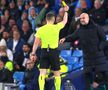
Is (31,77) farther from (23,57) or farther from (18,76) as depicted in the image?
(23,57)

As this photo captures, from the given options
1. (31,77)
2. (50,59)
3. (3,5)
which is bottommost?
(31,77)

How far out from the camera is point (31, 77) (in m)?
12.0

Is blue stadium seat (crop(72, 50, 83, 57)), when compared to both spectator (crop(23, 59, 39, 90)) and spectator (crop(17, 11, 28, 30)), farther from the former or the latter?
spectator (crop(17, 11, 28, 30))

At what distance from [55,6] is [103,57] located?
5.08 m

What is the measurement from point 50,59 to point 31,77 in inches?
73.4

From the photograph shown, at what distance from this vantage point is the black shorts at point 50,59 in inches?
402

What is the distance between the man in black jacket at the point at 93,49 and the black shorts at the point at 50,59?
1.93ft

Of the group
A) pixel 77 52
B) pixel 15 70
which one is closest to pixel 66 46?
pixel 77 52

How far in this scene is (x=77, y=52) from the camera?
1228 centimetres

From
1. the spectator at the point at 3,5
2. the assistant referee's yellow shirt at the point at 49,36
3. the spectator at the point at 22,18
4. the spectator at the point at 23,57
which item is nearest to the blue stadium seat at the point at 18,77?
the spectator at the point at 23,57

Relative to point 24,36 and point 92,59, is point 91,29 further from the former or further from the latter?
point 24,36

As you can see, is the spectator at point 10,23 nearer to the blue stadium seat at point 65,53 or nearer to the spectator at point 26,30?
the spectator at point 26,30

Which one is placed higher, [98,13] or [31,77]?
[98,13]

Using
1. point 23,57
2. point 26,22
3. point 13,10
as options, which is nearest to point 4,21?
point 13,10
